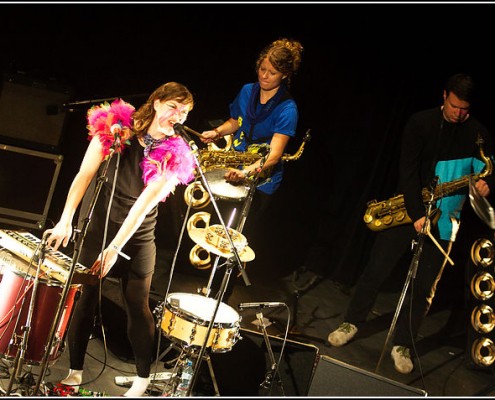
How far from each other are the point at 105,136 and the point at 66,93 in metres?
2.01

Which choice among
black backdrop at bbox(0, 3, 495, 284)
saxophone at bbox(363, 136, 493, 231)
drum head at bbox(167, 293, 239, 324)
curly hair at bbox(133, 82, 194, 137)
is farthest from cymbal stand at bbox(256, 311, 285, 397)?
black backdrop at bbox(0, 3, 495, 284)

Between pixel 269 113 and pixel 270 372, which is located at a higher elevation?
pixel 269 113

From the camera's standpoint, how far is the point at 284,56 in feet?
14.4

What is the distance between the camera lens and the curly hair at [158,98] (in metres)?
3.70

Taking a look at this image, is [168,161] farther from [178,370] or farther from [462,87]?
[462,87]

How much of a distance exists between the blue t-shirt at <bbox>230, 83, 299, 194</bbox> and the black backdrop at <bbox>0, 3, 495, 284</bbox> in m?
1.47

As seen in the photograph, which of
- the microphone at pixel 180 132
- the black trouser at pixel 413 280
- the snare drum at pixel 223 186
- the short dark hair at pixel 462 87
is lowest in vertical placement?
the black trouser at pixel 413 280

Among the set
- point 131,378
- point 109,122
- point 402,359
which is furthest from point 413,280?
point 109,122

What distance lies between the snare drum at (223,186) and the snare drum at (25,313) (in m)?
1.15

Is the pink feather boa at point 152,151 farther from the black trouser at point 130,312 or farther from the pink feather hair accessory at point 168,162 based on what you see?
the black trouser at point 130,312

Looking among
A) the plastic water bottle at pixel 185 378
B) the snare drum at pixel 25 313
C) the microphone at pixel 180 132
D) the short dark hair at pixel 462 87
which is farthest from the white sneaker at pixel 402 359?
the microphone at pixel 180 132

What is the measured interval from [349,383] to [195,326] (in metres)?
0.95

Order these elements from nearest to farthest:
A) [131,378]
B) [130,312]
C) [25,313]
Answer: [25,313], [130,312], [131,378]

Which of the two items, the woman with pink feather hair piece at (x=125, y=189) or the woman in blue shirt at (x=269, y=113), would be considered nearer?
the woman with pink feather hair piece at (x=125, y=189)
